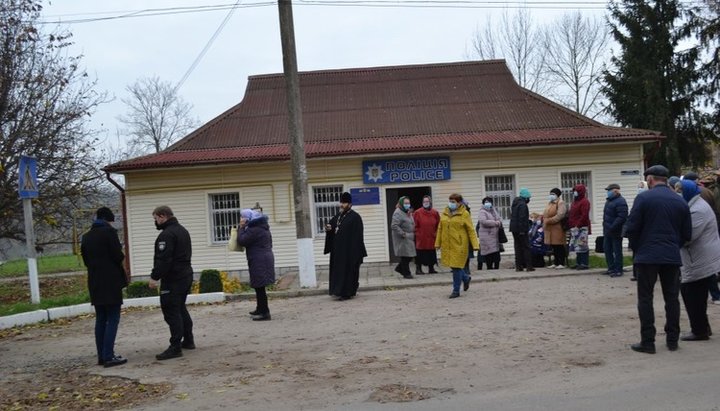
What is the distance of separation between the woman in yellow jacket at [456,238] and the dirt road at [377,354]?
0.61m

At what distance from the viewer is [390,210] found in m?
18.9

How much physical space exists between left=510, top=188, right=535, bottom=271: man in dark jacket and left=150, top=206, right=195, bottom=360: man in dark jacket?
8151mm

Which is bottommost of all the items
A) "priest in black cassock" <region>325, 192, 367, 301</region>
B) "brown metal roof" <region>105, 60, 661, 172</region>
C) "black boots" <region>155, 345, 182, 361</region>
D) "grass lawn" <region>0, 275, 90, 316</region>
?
"grass lawn" <region>0, 275, 90, 316</region>

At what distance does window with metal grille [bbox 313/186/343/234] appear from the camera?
61.6 feet

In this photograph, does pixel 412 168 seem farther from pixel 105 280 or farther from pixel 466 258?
pixel 105 280

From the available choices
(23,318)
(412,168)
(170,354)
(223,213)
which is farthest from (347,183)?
(170,354)

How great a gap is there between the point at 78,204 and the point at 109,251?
13289 mm

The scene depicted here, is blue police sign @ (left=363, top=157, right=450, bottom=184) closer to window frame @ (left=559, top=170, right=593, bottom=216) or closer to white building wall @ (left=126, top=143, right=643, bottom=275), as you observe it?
white building wall @ (left=126, top=143, right=643, bottom=275)

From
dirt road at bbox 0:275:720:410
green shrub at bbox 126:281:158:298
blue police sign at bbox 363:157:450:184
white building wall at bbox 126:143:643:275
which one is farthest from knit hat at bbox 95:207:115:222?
blue police sign at bbox 363:157:450:184

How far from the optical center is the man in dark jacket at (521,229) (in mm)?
13984

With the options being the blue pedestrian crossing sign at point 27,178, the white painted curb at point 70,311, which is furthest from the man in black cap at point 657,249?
the blue pedestrian crossing sign at point 27,178

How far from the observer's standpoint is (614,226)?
40.2 ft

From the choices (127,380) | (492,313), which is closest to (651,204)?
(492,313)

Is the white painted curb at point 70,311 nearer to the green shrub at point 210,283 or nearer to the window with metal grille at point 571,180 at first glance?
the green shrub at point 210,283
